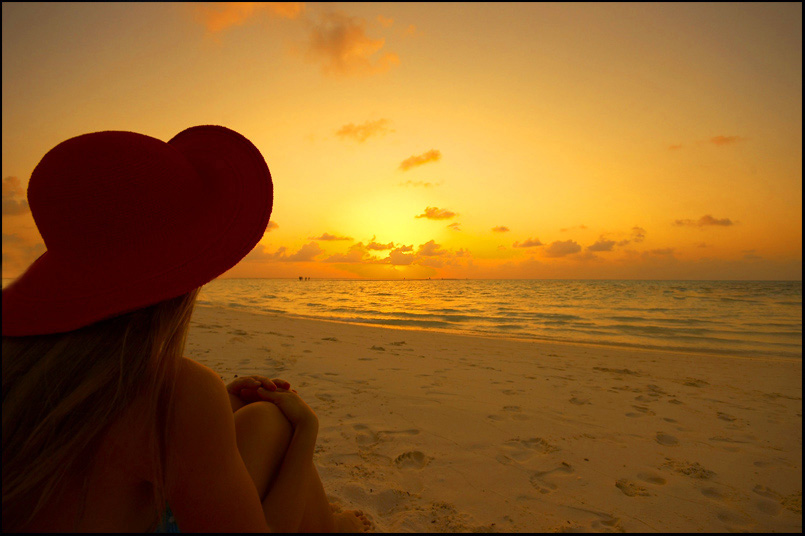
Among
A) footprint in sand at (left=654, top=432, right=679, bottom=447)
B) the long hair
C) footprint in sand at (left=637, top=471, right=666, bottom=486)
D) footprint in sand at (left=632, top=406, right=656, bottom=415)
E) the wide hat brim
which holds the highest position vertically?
the wide hat brim

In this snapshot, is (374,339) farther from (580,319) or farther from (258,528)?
(580,319)

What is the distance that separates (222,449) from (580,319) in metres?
17.2

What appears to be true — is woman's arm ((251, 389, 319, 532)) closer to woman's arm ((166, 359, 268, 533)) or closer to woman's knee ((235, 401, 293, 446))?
woman's knee ((235, 401, 293, 446))

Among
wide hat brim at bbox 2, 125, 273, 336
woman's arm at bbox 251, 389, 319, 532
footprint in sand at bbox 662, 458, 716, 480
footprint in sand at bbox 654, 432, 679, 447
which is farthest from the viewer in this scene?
footprint in sand at bbox 654, 432, 679, 447

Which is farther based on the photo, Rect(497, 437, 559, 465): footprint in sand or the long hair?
Rect(497, 437, 559, 465): footprint in sand

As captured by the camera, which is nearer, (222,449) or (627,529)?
(222,449)

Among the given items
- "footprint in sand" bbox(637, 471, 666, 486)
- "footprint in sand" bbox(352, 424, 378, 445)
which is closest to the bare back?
"footprint in sand" bbox(352, 424, 378, 445)

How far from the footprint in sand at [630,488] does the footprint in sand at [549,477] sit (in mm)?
314

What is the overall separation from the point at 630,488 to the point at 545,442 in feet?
2.47

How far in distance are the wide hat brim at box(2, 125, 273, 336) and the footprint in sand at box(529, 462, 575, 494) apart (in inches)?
103

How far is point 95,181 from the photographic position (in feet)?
3.02

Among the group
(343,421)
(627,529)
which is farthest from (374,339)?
(627,529)

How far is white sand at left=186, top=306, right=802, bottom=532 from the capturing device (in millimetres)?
2545

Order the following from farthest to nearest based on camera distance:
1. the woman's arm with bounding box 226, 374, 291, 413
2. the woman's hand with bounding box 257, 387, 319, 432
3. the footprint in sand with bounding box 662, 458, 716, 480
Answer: the footprint in sand with bounding box 662, 458, 716, 480 → the woman's arm with bounding box 226, 374, 291, 413 → the woman's hand with bounding box 257, 387, 319, 432
